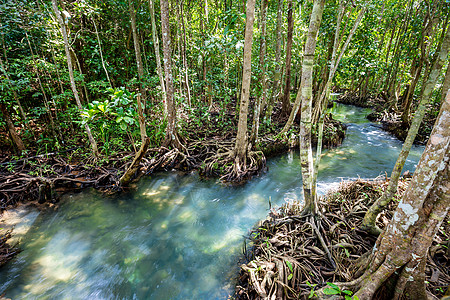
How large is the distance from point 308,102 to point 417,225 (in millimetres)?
2086

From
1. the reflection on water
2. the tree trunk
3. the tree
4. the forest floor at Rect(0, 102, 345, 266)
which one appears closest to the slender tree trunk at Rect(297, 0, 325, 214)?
the tree

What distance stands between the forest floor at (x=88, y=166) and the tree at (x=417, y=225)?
16.6 ft

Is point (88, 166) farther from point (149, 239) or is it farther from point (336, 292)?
point (336, 292)

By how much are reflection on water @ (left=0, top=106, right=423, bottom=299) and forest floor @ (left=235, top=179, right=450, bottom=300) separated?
0.80 metres

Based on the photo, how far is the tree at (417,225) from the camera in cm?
180

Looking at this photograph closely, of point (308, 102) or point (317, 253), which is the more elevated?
point (308, 102)

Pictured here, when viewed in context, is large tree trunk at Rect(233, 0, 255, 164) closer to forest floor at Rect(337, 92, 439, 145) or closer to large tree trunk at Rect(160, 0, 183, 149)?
large tree trunk at Rect(160, 0, 183, 149)

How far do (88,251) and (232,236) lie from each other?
308 cm

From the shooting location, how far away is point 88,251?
4.26 m

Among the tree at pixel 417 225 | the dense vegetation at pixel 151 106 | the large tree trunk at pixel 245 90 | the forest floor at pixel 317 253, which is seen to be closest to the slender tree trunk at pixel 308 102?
the dense vegetation at pixel 151 106

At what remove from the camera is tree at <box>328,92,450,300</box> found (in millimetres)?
1805

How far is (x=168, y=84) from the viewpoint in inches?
270

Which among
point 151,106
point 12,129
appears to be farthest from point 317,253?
point 12,129

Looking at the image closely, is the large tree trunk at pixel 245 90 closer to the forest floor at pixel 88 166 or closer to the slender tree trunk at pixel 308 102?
the forest floor at pixel 88 166
